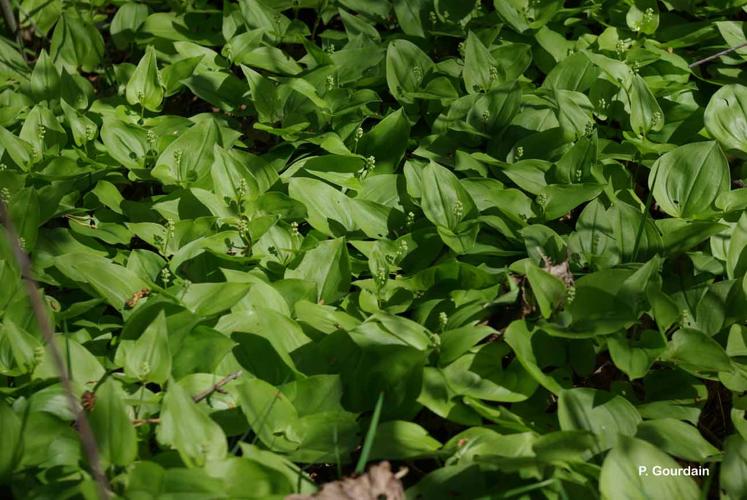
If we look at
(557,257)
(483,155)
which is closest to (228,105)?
(483,155)

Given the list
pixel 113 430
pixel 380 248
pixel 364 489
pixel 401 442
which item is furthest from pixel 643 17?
pixel 113 430

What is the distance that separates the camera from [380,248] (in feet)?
9.82

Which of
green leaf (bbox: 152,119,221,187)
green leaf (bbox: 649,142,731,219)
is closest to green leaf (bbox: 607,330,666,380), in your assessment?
green leaf (bbox: 649,142,731,219)

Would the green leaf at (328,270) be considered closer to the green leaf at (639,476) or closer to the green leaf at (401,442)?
the green leaf at (401,442)

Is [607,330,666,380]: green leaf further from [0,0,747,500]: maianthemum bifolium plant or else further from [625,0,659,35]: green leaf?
[625,0,659,35]: green leaf

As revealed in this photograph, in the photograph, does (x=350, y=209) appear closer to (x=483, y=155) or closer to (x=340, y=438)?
(x=483, y=155)

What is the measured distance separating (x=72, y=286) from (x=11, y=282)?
0.21m

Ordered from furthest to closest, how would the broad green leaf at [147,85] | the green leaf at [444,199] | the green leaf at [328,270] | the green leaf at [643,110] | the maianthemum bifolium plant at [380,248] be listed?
the broad green leaf at [147,85], the green leaf at [643,110], the green leaf at [444,199], the green leaf at [328,270], the maianthemum bifolium plant at [380,248]

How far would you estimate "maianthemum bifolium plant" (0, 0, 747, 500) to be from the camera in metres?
2.25

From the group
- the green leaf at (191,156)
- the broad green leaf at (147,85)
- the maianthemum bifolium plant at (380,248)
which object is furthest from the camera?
the broad green leaf at (147,85)

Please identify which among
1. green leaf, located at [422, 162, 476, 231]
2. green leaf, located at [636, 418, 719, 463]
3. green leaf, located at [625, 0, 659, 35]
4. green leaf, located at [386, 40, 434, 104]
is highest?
green leaf, located at [625, 0, 659, 35]

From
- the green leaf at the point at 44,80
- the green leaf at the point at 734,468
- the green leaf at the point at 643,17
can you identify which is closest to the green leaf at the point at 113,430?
the green leaf at the point at 734,468

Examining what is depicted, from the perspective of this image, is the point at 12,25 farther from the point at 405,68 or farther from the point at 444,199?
the point at 444,199

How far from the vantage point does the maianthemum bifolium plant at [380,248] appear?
7.38 feet
